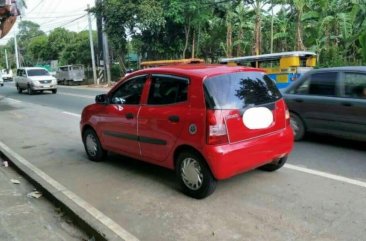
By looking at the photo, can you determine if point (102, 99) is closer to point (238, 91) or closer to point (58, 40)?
point (238, 91)

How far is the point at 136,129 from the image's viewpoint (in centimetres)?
571

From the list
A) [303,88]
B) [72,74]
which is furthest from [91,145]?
[72,74]

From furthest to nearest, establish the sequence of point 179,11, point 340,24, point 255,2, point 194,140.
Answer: point 179,11 < point 255,2 < point 340,24 < point 194,140

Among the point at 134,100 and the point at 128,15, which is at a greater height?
the point at 128,15

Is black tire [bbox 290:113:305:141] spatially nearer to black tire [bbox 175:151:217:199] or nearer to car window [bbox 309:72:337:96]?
car window [bbox 309:72:337:96]

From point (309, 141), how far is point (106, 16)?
929 inches

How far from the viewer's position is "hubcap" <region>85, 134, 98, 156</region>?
6973 mm

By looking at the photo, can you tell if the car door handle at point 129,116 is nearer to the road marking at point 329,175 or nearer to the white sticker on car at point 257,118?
the white sticker on car at point 257,118

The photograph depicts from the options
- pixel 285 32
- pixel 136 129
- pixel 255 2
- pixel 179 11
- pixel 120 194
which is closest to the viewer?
pixel 120 194

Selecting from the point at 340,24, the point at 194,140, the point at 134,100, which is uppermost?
the point at 340,24

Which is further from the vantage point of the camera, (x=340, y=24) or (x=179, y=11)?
(x=179, y=11)

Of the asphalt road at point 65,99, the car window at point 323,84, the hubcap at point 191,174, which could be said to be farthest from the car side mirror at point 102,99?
the asphalt road at point 65,99

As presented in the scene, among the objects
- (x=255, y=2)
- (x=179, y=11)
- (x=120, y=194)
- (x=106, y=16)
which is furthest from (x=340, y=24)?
(x=120, y=194)

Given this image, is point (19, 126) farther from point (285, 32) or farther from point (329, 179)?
point (285, 32)
